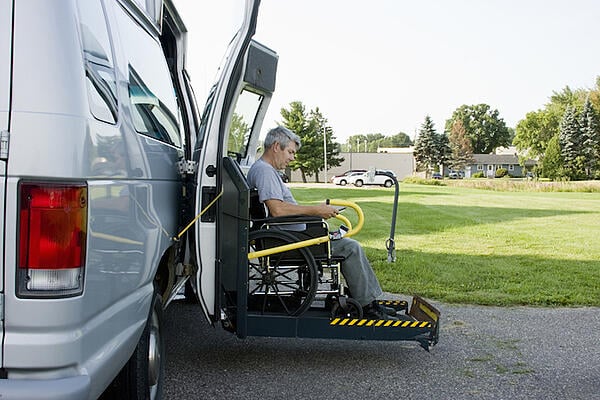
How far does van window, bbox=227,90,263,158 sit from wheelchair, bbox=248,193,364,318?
1001mm

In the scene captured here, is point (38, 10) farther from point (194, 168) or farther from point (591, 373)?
point (591, 373)

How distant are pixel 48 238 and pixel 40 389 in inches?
19.0

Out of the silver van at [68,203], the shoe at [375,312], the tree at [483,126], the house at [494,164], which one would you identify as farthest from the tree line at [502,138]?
the silver van at [68,203]

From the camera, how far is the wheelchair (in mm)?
4402

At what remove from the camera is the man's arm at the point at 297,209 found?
4531mm

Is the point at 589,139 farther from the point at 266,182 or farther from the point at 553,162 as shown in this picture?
the point at 266,182

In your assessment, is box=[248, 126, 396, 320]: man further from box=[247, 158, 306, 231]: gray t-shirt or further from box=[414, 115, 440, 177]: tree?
box=[414, 115, 440, 177]: tree

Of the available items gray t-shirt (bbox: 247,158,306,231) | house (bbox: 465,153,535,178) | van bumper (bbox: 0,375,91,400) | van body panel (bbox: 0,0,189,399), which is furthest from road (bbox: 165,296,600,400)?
house (bbox: 465,153,535,178)

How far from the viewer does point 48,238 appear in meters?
2.10

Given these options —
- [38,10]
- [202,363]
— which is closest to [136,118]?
[38,10]

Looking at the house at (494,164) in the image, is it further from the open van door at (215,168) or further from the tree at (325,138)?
the open van door at (215,168)

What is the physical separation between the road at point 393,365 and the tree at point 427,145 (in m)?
81.8

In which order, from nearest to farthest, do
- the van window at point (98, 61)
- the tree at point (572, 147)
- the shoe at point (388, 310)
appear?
the van window at point (98, 61), the shoe at point (388, 310), the tree at point (572, 147)

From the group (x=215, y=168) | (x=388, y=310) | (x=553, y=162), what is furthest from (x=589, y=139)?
(x=215, y=168)
